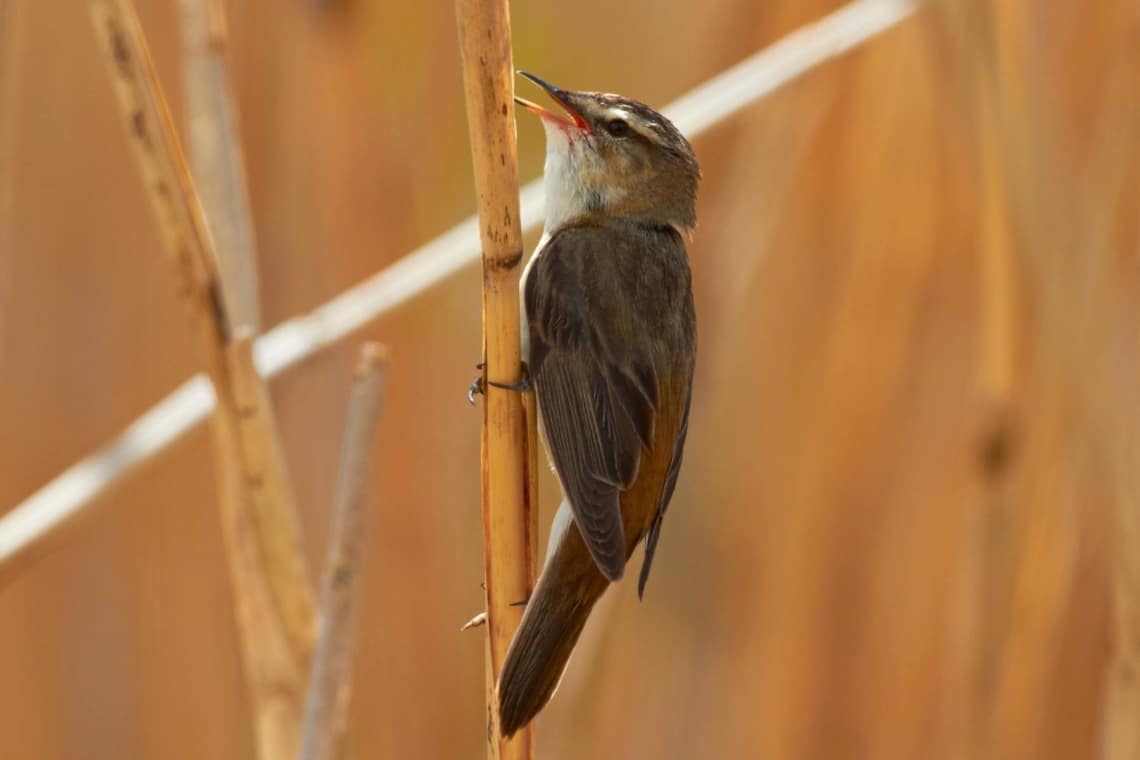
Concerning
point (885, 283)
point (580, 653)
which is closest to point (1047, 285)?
point (885, 283)

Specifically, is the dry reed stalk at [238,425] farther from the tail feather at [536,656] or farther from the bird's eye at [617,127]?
the bird's eye at [617,127]

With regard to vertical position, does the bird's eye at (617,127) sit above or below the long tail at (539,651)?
above

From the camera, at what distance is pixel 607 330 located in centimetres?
208

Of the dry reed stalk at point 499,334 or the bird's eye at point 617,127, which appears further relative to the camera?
the bird's eye at point 617,127

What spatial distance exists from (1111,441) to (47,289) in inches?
80.1

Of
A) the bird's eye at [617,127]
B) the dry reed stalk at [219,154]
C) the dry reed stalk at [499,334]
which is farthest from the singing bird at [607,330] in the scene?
the dry reed stalk at [219,154]

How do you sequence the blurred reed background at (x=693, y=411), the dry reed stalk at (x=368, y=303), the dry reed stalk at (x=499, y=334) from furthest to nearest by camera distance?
the blurred reed background at (x=693, y=411) < the dry reed stalk at (x=368, y=303) < the dry reed stalk at (x=499, y=334)

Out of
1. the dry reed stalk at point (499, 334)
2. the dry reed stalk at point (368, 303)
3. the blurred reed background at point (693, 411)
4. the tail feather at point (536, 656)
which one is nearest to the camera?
the dry reed stalk at point (499, 334)

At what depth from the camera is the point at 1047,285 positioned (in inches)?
83.1

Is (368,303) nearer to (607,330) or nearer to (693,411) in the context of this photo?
(607,330)

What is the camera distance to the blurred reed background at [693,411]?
2604 millimetres

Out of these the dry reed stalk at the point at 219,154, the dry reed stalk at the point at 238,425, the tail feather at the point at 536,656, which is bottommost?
the tail feather at the point at 536,656

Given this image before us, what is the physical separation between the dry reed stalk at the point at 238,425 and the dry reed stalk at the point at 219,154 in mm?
133

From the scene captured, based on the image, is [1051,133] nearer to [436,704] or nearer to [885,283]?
[885,283]
